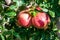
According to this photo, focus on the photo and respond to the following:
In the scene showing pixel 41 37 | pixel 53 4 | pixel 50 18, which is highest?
pixel 53 4

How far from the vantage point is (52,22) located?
1627mm

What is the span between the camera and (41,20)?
1.55 m

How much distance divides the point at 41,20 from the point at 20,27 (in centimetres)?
17

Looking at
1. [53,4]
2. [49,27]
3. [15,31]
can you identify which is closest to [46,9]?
[53,4]

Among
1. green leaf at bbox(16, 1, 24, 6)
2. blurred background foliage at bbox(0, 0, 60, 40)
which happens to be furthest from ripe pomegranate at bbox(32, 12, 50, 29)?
green leaf at bbox(16, 1, 24, 6)

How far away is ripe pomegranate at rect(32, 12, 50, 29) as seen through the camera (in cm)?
152

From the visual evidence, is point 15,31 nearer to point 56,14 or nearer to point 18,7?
point 18,7

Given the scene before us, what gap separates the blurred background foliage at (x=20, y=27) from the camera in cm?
155

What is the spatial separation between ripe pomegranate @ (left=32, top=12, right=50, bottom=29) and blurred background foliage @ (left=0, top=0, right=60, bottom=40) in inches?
1.3

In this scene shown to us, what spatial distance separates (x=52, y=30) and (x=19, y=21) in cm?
26

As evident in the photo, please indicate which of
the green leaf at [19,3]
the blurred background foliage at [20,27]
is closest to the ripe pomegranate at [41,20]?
the blurred background foliage at [20,27]

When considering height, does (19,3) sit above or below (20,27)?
above

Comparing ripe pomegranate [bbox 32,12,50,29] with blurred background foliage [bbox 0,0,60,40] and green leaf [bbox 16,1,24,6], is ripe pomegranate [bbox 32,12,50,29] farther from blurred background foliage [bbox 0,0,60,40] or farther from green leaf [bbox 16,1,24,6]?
green leaf [bbox 16,1,24,6]

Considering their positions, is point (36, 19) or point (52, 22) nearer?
point (36, 19)
